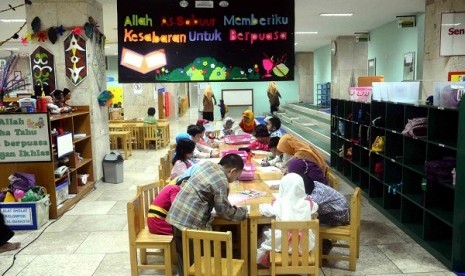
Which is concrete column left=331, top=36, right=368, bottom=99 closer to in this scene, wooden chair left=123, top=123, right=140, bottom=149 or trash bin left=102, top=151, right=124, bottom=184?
wooden chair left=123, top=123, right=140, bottom=149

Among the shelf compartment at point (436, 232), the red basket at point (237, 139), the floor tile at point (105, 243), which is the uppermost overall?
the red basket at point (237, 139)

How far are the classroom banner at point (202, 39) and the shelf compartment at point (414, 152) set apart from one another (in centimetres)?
193

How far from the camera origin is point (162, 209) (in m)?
3.84

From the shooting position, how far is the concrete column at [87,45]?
7102mm

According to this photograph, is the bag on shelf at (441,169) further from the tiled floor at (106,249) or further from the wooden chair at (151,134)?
the wooden chair at (151,134)

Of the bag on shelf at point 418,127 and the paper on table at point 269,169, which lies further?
the paper on table at point 269,169

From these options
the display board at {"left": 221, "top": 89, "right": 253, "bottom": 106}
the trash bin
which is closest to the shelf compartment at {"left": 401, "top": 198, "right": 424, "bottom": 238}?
the trash bin

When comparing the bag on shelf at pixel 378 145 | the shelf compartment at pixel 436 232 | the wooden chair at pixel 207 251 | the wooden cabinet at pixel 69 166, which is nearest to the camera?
the wooden chair at pixel 207 251

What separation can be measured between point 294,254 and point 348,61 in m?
11.4

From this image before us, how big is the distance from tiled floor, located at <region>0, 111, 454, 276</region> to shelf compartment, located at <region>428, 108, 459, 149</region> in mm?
1279

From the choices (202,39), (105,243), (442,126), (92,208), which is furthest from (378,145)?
(92,208)

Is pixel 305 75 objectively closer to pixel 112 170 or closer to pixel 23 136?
pixel 112 170

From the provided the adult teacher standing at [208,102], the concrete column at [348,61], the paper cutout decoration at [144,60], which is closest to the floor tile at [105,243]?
the paper cutout decoration at [144,60]

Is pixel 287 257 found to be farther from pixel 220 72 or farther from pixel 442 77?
pixel 442 77
